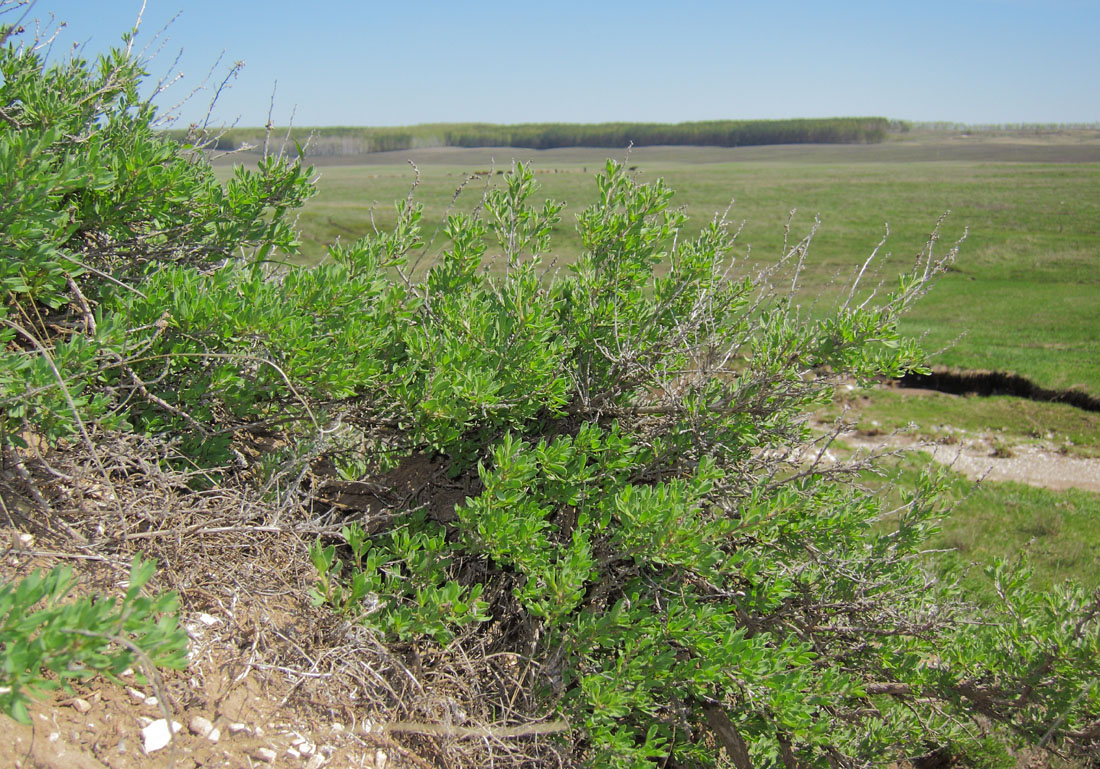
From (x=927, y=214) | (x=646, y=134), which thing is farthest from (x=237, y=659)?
(x=646, y=134)

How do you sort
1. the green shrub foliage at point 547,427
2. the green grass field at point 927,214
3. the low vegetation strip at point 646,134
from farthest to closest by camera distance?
the low vegetation strip at point 646,134
the green grass field at point 927,214
the green shrub foliage at point 547,427

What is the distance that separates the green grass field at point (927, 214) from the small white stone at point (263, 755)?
2.44 metres

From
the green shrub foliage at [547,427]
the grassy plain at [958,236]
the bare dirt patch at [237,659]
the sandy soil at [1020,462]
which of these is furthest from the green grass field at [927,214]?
the sandy soil at [1020,462]

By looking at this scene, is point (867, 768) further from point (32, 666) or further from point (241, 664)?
point (32, 666)

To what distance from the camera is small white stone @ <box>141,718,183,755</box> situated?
229 centimetres

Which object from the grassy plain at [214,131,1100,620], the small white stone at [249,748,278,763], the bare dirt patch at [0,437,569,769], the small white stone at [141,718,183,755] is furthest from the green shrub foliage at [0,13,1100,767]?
the small white stone at [141,718,183,755]

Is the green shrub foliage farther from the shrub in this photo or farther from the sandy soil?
the sandy soil

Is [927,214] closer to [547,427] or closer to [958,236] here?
[958,236]

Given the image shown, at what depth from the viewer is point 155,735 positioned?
2324 mm

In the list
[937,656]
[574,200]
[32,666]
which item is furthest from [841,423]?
[574,200]

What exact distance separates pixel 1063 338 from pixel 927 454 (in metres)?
11.0

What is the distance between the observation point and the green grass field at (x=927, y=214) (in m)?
19.0

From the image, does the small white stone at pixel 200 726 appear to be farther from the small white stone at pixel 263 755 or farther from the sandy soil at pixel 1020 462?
the sandy soil at pixel 1020 462

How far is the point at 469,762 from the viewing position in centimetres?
276
